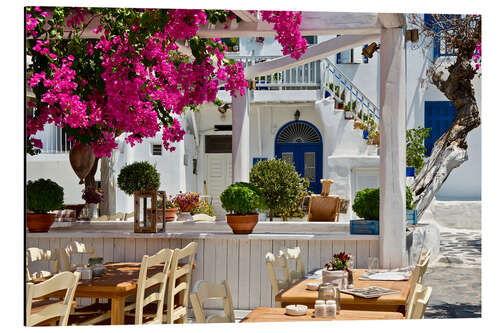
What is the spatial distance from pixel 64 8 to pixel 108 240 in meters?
2.57

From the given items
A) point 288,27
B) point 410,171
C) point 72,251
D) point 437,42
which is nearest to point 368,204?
point 288,27

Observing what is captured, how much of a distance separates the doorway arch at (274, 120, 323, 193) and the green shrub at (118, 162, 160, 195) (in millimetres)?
4418

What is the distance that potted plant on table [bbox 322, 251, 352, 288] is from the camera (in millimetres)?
4488

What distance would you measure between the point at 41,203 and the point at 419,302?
14.2 feet

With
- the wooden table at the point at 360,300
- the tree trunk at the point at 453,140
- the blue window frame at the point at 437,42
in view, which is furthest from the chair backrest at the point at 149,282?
the blue window frame at the point at 437,42

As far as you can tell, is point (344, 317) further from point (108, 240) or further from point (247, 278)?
point (108, 240)

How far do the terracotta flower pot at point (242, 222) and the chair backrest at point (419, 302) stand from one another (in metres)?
2.75

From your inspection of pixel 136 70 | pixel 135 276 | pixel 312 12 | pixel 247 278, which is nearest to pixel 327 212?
pixel 247 278

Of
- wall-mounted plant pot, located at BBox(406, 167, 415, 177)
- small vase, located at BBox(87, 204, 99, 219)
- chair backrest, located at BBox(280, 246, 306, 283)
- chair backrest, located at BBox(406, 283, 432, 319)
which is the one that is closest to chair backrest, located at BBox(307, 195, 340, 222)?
small vase, located at BBox(87, 204, 99, 219)

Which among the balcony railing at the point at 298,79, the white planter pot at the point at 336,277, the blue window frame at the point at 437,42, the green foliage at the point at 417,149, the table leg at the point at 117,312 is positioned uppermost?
the blue window frame at the point at 437,42

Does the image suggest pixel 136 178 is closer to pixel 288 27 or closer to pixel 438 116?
pixel 438 116

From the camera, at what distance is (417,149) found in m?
13.1

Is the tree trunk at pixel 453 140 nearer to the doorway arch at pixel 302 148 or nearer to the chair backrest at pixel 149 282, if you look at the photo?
A: the doorway arch at pixel 302 148

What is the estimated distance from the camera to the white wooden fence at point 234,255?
20.8 feet
